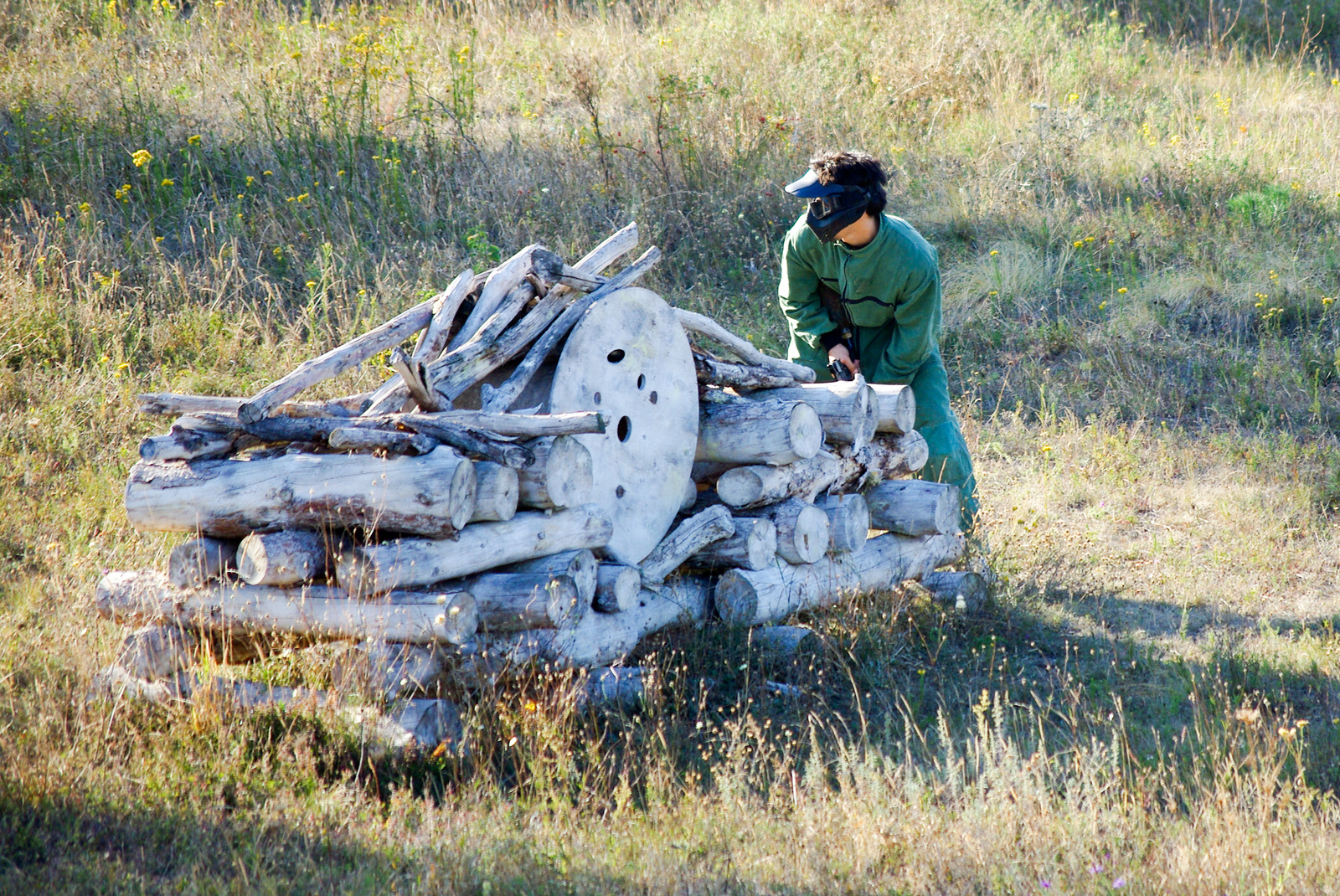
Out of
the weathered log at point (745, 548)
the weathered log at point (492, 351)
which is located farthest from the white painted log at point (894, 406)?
the weathered log at point (492, 351)

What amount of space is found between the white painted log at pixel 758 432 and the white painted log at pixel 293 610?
1.57m

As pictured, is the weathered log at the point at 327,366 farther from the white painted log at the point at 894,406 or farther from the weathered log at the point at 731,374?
the white painted log at the point at 894,406

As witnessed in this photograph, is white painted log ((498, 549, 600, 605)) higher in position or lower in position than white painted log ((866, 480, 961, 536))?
higher

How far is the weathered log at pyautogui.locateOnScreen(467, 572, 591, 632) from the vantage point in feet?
12.8

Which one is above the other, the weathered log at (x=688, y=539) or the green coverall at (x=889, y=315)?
the green coverall at (x=889, y=315)

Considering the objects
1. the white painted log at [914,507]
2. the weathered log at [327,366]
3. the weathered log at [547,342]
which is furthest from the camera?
the white painted log at [914,507]

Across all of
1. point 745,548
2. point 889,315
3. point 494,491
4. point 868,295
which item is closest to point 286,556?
point 494,491

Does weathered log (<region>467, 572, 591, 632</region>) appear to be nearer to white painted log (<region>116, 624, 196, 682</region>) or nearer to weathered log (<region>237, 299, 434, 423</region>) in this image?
weathered log (<region>237, 299, 434, 423</region>)

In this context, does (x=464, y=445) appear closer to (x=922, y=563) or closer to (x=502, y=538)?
(x=502, y=538)

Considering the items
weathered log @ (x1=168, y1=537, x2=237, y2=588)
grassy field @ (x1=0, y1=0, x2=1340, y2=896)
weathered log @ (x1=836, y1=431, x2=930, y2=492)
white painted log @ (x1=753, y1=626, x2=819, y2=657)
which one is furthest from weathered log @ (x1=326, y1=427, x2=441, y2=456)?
weathered log @ (x1=836, y1=431, x2=930, y2=492)

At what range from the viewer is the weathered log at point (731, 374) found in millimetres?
5168

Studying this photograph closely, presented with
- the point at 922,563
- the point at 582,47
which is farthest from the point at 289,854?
the point at 582,47

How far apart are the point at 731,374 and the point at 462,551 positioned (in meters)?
1.76

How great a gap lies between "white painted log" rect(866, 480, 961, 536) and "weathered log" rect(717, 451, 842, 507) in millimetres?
509
